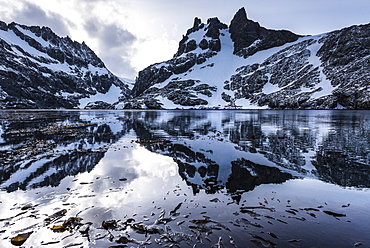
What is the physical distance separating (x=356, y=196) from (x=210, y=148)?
12760 millimetres

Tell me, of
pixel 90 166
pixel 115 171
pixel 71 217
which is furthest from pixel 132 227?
pixel 90 166

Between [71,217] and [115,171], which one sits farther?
[115,171]

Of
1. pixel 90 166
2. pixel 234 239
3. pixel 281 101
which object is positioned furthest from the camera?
pixel 281 101

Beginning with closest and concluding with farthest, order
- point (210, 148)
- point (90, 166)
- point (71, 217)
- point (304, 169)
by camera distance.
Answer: point (71, 217) < point (304, 169) < point (90, 166) < point (210, 148)

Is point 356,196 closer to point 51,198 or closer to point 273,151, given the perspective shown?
point 273,151

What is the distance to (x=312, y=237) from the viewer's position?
249 inches

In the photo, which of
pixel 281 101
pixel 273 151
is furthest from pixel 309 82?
pixel 273 151

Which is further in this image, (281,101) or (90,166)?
(281,101)

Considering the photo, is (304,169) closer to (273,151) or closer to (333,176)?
(333,176)

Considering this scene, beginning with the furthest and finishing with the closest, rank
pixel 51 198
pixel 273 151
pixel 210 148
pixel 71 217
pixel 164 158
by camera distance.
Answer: pixel 210 148
pixel 273 151
pixel 164 158
pixel 51 198
pixel 71 217

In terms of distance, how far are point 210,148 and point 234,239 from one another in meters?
14.7

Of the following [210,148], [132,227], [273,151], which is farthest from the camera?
[210,148]

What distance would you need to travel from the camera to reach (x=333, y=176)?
12.2 m

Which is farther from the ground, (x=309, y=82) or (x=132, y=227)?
(x=309, y=82)
